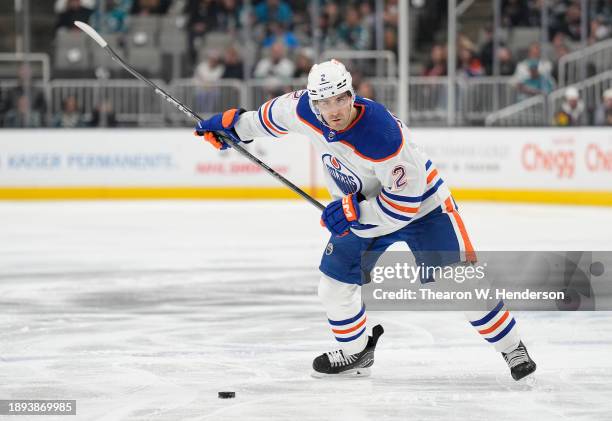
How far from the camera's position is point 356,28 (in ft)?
46.3

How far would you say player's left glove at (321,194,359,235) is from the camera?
3912mm

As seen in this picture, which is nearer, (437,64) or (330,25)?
(437,64)

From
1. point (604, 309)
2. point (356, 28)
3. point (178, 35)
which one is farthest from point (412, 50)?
point (604, 309)

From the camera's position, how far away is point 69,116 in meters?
12.3

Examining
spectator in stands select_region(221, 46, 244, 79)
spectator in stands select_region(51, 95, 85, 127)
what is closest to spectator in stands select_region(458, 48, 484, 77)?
spectator in stands select_region(221, 46, 244, 79)

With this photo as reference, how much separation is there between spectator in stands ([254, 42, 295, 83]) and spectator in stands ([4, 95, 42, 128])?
268 cm

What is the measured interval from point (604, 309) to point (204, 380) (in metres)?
2.31

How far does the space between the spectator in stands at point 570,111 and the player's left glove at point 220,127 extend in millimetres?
7719

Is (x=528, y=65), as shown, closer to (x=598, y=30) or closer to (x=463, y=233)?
(x=598, y=30)

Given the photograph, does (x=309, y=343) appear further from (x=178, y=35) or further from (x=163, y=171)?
(x=178, y=35)

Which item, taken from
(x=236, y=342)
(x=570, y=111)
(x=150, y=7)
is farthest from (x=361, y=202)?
(x=150, y=7)

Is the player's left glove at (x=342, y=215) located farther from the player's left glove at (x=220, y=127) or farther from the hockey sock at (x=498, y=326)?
the player's left glove at (x=220, y=127)

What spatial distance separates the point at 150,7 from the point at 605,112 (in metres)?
6.05

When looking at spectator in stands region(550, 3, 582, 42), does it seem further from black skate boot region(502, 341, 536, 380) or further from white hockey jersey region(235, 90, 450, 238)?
black skate boot region(502, 341, 536, 380)
